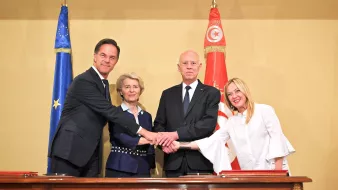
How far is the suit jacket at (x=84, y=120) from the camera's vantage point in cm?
321

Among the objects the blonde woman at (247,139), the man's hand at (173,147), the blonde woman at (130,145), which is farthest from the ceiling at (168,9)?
the man's hand at (173,147)

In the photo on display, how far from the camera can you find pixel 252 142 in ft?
10.8

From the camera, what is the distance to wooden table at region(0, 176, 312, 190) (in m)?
2.49

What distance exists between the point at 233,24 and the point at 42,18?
202 cm

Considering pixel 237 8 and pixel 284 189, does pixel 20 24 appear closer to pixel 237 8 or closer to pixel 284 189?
pixel 237 8

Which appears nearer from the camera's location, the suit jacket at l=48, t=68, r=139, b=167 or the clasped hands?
the suit jacket at l=48, t=68, r=139, b=167

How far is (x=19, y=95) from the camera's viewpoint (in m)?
4.65

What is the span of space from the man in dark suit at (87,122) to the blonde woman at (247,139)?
1.59 ft

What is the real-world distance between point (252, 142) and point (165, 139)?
2.15 feet

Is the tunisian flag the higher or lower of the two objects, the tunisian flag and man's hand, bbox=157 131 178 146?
the higher

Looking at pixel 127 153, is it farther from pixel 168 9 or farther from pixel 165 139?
pixel 168 9

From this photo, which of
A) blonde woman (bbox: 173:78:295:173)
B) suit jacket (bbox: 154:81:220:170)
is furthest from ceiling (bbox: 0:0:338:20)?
blonde woman (bbox: 173:78:295:173)

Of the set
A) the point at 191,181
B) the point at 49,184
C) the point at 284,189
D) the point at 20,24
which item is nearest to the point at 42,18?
the point at 20,24

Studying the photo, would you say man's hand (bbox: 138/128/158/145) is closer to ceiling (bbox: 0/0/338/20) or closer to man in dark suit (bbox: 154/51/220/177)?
man in dark suit (bbox: 154/51/220/177)
